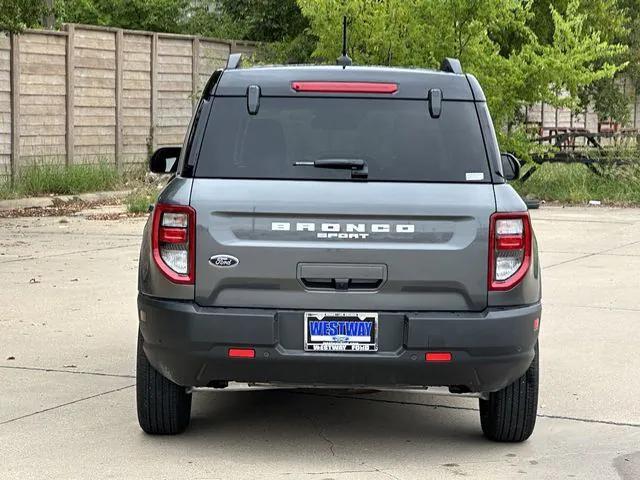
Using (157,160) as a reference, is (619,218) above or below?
below

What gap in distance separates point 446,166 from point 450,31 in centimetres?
1464

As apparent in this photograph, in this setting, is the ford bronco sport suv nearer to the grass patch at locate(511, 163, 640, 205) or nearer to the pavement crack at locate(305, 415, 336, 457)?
the pavement crack at locate(305, 415, 336, 457)

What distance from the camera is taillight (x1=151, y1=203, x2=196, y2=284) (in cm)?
591

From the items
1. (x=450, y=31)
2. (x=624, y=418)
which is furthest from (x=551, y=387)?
(x=450, y=31)

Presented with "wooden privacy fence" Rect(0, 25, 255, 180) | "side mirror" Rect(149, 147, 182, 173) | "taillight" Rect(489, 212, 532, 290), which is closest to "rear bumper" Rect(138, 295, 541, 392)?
"taillight" Rect(489, 212, 532, 290)

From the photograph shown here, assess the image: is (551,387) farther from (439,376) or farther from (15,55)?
(15,55)

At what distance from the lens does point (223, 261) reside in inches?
231

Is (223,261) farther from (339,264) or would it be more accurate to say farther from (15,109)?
(15,109)

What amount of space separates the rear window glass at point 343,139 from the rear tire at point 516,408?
0.99 metres

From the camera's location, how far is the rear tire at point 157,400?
637cm

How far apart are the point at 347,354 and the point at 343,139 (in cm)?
100

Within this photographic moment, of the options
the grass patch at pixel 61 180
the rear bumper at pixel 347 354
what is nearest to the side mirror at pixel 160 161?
the rear bumper at pixel 347 354

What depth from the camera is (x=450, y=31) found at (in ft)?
66.9

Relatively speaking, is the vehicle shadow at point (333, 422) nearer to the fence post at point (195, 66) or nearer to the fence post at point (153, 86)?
the fence post at point (153, 86)
